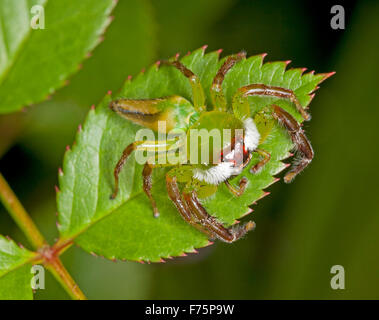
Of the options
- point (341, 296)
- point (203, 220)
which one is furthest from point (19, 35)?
point (341, 296)

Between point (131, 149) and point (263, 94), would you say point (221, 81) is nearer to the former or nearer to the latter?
point (263, 94)

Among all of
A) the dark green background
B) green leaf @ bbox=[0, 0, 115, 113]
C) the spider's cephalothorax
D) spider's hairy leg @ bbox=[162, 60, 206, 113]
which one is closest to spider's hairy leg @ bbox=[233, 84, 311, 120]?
the spider's cephalothorax

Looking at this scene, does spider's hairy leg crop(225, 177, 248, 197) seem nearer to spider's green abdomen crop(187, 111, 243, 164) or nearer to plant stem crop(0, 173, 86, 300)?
spider's green abdomen crop(187, 111, 243, 164)

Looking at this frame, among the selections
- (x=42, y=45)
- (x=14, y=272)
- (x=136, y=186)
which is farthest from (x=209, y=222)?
(x=42, y=45)

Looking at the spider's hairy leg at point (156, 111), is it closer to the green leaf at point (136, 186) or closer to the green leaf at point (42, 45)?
the green leaf at point (136, 186)
